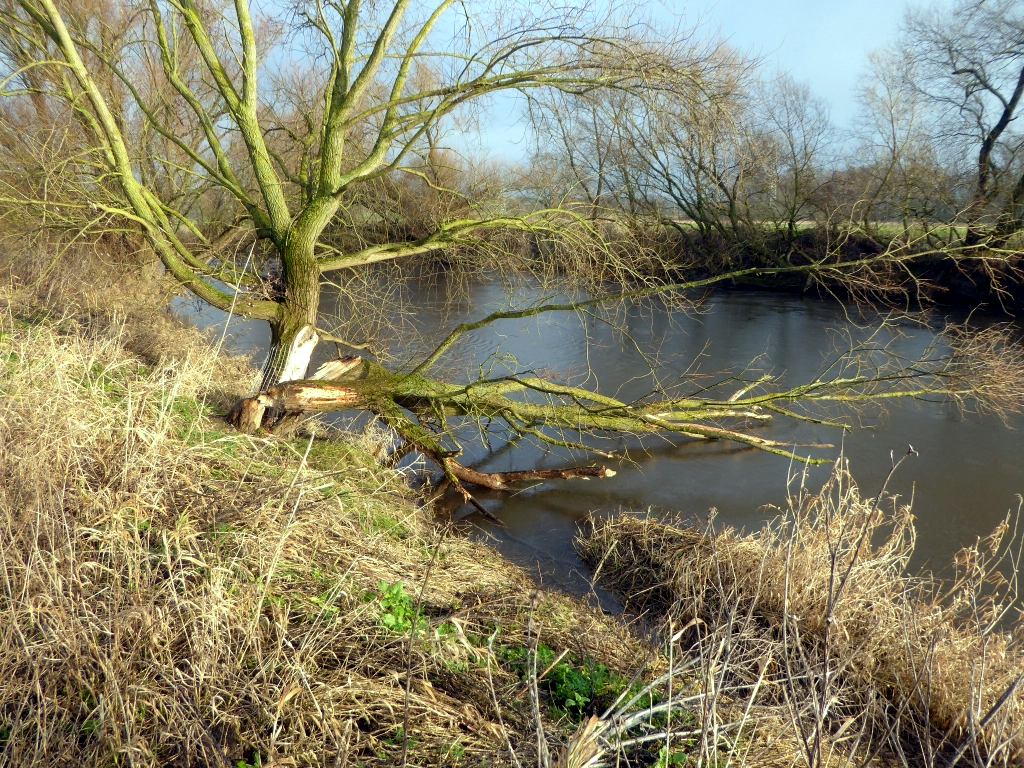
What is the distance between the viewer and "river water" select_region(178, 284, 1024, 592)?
22.5ft

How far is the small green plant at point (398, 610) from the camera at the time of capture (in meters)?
3.35

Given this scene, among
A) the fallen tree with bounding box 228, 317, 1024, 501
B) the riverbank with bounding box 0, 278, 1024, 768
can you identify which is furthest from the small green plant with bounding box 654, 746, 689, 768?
the fallen tree with bounding box 228, 317, 1024, 501

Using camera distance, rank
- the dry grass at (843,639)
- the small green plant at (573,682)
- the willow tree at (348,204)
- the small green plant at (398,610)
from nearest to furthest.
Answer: the dry grass at (843,639), the small green plant at (573,682), the small green plant at (398,610), the willow tree at (348,204)

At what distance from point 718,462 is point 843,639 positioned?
4.48 meters

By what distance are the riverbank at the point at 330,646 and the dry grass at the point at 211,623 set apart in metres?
0.01

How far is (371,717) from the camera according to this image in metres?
2.83

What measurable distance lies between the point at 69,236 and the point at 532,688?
7.89 meters

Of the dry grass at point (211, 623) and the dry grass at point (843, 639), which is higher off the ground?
the dry grass at point (211, 623)

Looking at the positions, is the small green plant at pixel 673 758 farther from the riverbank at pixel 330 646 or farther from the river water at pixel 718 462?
the river water at pixel 718 462

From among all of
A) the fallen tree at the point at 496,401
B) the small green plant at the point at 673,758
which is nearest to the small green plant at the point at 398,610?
the small green plant at the point at 673,758

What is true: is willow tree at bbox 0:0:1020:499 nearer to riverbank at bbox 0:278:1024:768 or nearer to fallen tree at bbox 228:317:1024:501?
fallen tree at bbox 228:317:1024:501

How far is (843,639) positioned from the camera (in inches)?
165

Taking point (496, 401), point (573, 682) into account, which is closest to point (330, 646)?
point (573, 682)

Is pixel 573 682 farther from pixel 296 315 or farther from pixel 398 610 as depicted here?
pixel 296 315
